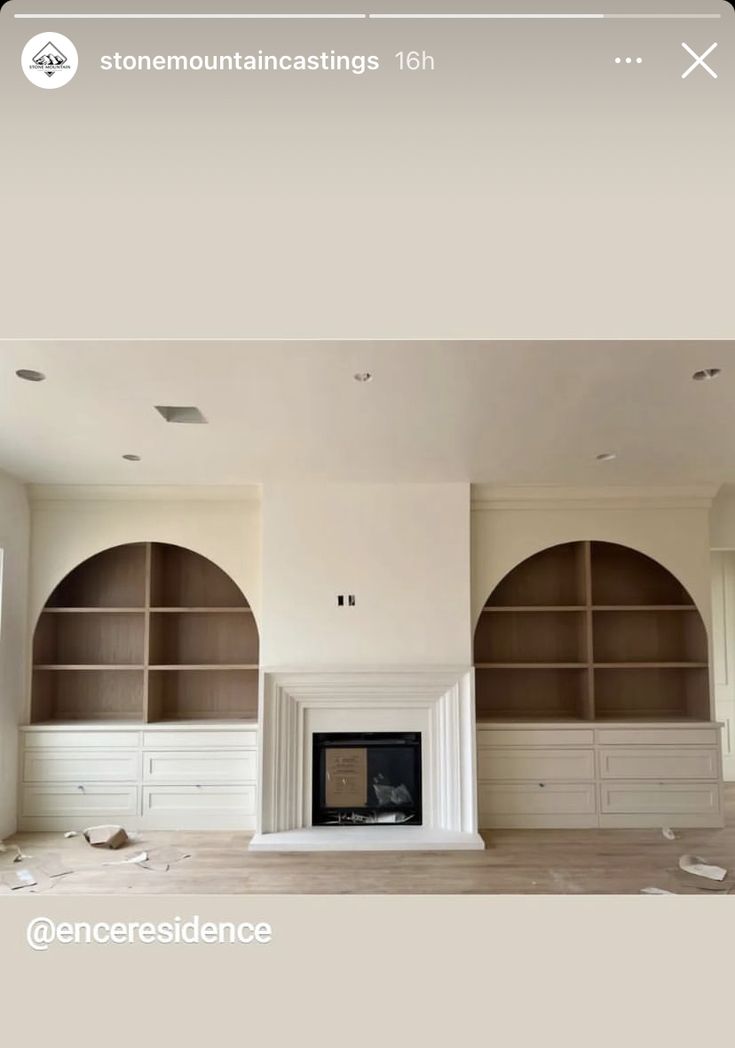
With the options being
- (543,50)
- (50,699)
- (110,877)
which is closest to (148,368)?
(543,50)

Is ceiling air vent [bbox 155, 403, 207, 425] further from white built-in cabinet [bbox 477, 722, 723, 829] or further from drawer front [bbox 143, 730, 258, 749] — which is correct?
white built-in cabinet [bbox 477, 722, 723, 829]

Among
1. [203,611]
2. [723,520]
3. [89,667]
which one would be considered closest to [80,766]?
[89,667]

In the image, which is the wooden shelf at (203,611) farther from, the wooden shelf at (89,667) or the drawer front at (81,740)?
the drawer front at (81,740)

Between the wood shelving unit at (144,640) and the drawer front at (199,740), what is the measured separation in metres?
0.38

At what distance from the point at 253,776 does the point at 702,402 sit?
3613 mm

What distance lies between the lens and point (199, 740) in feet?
16.0

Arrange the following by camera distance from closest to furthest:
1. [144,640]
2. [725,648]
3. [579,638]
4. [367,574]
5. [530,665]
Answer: [367,574] < [530,665] < [144,640] < [579,638] < [725,648]

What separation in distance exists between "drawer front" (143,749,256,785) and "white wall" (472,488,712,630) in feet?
6.44

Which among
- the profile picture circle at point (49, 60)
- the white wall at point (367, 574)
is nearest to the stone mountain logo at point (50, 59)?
the profile picture circle at point (49, 60)

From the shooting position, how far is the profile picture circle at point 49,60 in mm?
906

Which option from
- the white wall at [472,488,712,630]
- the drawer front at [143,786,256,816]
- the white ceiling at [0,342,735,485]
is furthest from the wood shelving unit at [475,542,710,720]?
the drawer front at [143,786,256,816]

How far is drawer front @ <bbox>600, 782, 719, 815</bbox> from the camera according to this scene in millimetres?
4898

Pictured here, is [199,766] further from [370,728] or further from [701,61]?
[701,61]

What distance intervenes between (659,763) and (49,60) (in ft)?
17.1
